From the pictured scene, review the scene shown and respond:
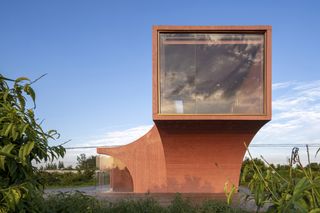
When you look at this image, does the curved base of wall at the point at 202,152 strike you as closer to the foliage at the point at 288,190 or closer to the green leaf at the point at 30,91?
the green leaf at the point at 30,91

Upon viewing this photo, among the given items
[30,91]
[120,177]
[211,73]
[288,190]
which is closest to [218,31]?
[211,73]

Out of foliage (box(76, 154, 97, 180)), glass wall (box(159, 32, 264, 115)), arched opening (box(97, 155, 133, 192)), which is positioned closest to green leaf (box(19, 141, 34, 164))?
glass wall (box(159, 32, 264, 115))

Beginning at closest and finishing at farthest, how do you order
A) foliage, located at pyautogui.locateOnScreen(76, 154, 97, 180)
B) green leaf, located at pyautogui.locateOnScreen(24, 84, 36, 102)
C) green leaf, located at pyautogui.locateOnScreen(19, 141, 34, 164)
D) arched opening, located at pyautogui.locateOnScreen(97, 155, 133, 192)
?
green leaf, located at pyautogui.locateOnScreen(19, 141, 34, 164) < green leaf, located at pyautogui.locateOnScreen(24, 84, 36, 102) < arched opening, located at pyautogui.locateOnScreen(97, 155, 133, 192) < foliage, located at pyautogui.locateOnScreen(76, 154, 97, 180)

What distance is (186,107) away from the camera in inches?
518

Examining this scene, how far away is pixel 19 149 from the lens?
8.68ft

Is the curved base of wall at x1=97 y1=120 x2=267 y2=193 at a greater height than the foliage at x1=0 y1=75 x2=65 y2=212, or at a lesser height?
lesser

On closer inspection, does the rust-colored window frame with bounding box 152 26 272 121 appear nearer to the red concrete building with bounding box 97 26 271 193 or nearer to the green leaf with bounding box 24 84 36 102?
the red concrete building with bounding box 97 26 271 193

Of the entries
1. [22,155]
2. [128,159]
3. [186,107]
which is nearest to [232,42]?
[186,107]

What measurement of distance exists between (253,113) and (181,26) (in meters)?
3.72

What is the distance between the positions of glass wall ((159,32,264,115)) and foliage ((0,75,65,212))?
33.8 feet

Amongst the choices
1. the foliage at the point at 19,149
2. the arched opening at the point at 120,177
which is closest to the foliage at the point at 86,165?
the arched opening at the point at 120,177

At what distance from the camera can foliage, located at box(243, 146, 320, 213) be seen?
Answer: 1.80 meters

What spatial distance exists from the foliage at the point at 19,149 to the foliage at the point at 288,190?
1.35 metres

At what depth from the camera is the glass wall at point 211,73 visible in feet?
43.2
